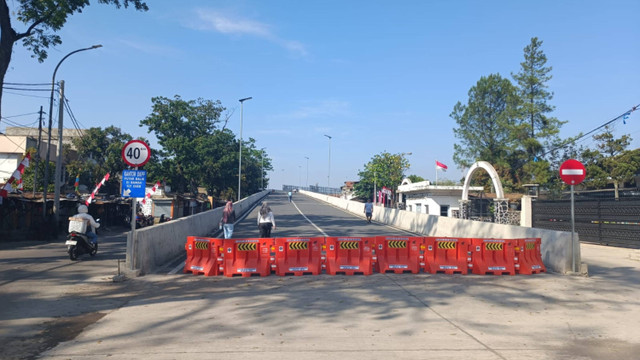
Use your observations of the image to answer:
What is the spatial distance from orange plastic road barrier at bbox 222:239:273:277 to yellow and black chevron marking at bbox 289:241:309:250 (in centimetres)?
50

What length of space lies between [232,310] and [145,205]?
2804 centimetres

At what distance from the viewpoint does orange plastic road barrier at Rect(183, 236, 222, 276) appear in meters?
10.9

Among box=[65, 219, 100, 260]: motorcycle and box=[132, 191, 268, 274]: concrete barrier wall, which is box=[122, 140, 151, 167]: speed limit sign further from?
box=[65, 219, 100, 260]: motorcycle

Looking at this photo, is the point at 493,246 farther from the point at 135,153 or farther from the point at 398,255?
A: the point at 135,153

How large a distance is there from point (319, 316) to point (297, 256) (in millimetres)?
3897

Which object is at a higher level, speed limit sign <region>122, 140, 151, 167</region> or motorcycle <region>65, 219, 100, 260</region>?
speed limit sign <region>122, 140, 151, 167</region>

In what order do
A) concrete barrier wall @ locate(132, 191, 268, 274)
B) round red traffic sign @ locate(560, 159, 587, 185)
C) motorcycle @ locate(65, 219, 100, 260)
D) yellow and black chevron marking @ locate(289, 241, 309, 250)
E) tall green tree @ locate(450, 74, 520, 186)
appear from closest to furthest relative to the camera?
1. concrete barrier wall @ locate(132, 191, 268, 274)
2. yellow and black chevron marking @ locate(289, 241, 309, 250)
3. round red traffic sign @ locate(560, 159, 587, 185)
4. motorcycle @ locate(65, 219, 100, 260)
5. tall green tree @ locate(450, 74, 520, 186)

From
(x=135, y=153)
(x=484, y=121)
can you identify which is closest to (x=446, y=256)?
(x=135, y=153)

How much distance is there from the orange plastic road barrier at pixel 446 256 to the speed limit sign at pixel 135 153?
724 centimetres

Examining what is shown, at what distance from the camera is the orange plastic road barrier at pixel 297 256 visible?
10914 mm

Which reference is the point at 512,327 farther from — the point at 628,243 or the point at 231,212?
A: the point at 628,243

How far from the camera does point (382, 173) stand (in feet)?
216

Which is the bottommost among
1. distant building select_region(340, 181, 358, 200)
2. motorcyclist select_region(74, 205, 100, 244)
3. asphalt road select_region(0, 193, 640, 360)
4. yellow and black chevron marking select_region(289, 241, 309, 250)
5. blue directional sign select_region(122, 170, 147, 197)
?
asphalt road select_region(0, 193, 640, 360)

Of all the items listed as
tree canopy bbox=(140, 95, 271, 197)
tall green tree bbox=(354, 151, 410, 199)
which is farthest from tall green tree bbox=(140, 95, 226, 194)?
tall green tree bbox=(354, 151, 410, 199)
